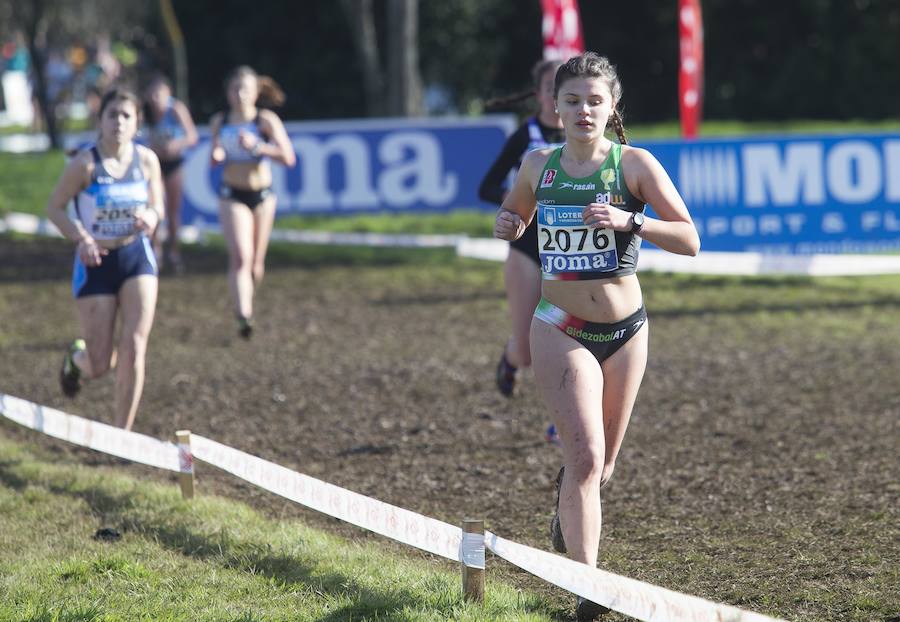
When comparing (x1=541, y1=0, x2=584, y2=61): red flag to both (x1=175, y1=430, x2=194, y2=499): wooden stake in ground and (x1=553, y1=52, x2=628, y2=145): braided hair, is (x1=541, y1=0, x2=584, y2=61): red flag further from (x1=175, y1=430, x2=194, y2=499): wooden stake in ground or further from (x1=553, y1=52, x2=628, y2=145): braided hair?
(x1=553, y1=52, x2=628, y2=145): braided hair

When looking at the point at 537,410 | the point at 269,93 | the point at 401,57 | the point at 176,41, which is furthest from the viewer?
the point at 176,41

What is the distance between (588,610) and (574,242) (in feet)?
4.69

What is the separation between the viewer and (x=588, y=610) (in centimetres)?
499

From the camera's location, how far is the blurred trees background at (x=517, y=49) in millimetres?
30719

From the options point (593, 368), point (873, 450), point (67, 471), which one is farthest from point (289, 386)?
point (593, 368)

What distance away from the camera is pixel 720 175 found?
49.3ft

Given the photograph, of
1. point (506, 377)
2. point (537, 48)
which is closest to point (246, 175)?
point (506, 377)

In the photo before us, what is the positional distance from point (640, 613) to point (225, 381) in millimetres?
6468

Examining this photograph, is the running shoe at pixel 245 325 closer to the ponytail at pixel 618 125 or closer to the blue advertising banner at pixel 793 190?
the ponytail at pixel 618 125

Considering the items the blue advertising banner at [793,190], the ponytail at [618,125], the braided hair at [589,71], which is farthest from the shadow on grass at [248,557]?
the blue advertising banner at [793,190]

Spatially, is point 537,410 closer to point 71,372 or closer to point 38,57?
point 71,372

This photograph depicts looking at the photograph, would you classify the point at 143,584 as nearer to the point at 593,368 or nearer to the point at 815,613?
the point at 593,368

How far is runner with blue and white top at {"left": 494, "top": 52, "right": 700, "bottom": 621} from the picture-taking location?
4.98 m

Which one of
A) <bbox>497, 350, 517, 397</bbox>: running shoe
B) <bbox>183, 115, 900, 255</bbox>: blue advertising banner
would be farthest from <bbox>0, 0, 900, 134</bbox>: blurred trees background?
<bbox>497, 350, 517, 397</bbox>: running shoe
